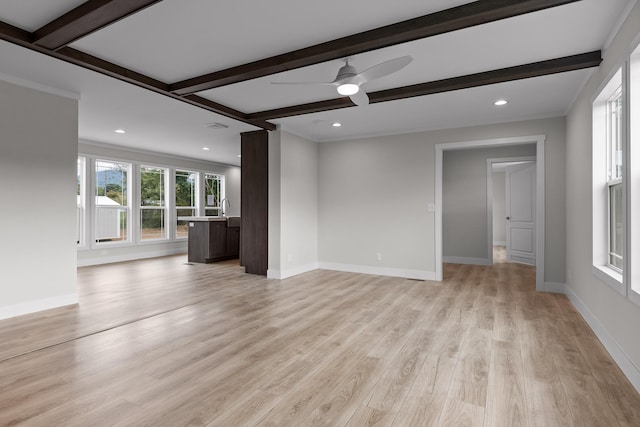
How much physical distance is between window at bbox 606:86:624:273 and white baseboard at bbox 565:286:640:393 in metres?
0.55

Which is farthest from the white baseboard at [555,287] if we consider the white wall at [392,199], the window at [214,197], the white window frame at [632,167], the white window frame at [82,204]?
the white window frame at [82,204]

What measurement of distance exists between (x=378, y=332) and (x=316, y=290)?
5.69ft

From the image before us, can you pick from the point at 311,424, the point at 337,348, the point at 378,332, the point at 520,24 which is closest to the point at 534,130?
the point at 520,24

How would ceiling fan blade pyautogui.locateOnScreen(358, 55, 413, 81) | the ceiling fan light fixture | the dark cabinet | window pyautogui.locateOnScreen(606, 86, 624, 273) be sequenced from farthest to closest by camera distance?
the dark cabinet, the ceiling fan light fixture, window pyautogui.locateOnScreen(606, 86, 624, 273), ceiling fan blade pyautogui.locateOnScreen(358, 55, 413, 81)

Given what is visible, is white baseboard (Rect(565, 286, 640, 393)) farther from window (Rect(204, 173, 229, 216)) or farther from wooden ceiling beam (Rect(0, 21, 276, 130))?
window (Rect(204, 173, 229, 216))

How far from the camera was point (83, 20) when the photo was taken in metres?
2.41

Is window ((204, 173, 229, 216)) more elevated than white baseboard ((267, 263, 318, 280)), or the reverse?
window ((204, 173, 229, 216))

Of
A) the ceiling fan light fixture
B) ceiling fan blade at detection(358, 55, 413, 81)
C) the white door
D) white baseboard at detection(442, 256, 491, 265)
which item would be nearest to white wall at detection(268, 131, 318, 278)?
the ceiling fan light fixture

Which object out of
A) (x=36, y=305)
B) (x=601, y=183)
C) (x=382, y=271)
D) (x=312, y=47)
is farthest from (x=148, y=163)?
(x=601, y=183)

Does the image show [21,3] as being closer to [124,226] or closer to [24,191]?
[24,191]

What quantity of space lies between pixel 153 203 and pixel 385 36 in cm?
727

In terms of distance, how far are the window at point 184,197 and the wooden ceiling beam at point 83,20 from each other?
6.17 meters

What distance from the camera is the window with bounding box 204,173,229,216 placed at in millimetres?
9477

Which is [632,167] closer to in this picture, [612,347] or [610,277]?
A: [610,277]
